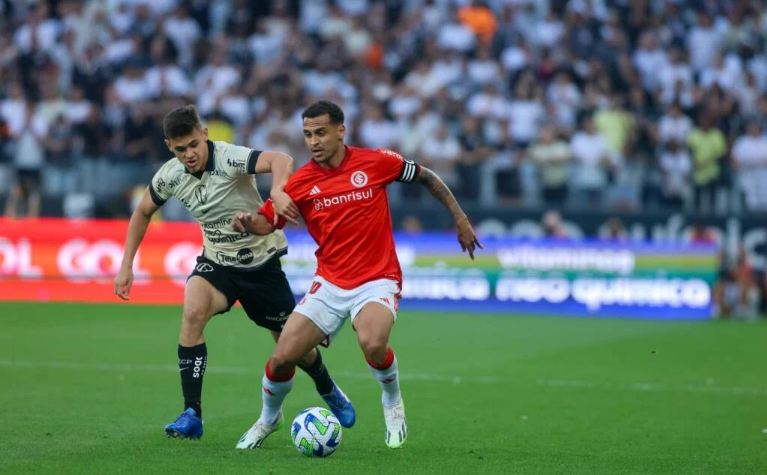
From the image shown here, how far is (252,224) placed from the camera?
775cm

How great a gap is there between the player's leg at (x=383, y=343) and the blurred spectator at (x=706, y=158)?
13277 mm

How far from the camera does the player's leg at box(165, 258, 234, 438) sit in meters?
8.11

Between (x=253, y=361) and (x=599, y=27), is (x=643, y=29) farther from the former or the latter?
(x=253, y=361)

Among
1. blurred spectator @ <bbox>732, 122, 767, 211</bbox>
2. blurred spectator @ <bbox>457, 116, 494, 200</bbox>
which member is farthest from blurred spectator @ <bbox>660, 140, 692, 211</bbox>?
blurred spectator @ <bbox>457, 116, 494, 200</bbox>

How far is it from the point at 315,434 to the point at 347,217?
1470 millimetres

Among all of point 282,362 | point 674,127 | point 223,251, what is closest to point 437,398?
point 223,251

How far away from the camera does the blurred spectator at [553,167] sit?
20.2 meters

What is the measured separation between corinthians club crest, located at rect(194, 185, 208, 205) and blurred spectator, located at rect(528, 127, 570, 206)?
40.6 ft

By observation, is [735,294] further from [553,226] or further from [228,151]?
[228,151]

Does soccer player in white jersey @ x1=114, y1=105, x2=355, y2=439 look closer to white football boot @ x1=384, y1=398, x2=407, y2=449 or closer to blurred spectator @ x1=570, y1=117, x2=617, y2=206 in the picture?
white football boot @ x1=384, y1=398, x2=407, y2=449

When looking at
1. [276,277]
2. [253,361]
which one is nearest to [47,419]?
[276,277]

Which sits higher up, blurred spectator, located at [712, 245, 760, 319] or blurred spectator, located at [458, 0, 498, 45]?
blurred spectator, located at [458, 0, 498, 45]

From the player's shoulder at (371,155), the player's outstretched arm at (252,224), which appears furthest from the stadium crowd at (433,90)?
the player's outstretched arm at (252,224)

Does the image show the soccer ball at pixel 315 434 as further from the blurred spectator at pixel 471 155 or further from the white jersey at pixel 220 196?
the blurred spectator at pixel 471 155
